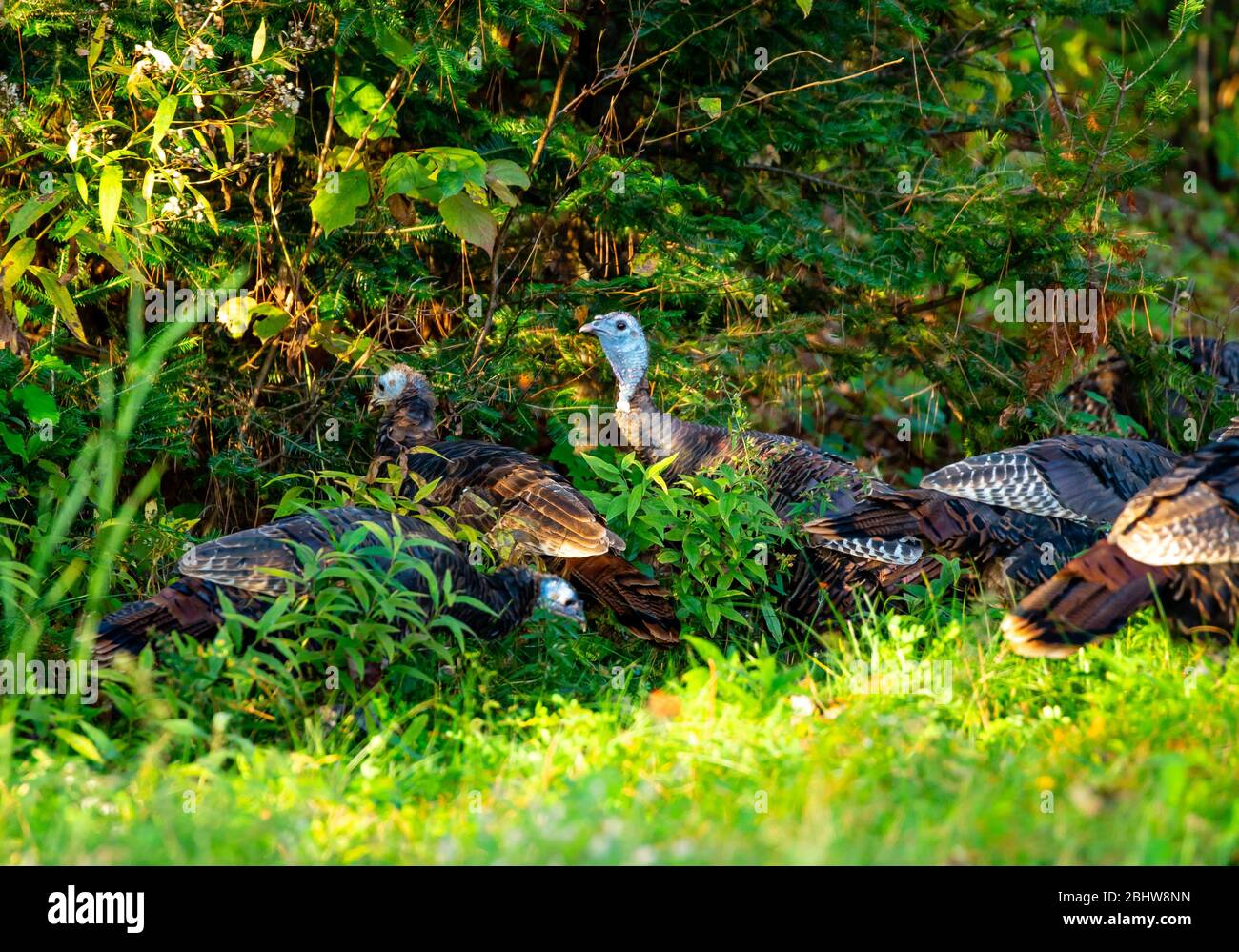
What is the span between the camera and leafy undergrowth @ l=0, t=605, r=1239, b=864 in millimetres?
2812

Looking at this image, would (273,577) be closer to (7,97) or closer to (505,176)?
(505,176)

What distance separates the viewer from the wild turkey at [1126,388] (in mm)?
6762

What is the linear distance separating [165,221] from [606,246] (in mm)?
2141

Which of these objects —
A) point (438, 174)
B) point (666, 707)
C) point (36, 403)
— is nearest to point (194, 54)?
point (438, 174)

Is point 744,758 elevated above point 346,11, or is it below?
below

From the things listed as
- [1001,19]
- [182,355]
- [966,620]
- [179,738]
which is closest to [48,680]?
[179,738]

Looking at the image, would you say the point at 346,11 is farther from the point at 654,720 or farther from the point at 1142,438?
the point at 1142,438

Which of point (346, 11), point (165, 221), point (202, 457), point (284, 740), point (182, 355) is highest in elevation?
point (346, 11)

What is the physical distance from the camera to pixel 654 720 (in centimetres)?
386

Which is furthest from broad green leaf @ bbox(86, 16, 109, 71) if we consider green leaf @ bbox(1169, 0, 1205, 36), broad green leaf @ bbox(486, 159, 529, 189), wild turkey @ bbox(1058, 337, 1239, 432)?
wild turkey @ bbox(1058, 337, 1239, 432)

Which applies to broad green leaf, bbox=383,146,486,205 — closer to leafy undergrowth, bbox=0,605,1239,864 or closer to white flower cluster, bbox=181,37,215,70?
white flower cluster, bbox=181,37,215,70

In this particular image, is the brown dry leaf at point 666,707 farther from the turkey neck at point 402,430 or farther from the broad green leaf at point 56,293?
the broad green leaf at point 56,293

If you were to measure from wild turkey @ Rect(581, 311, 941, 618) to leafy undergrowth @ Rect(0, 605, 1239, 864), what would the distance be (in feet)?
2.89

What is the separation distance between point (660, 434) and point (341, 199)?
1763 mm
